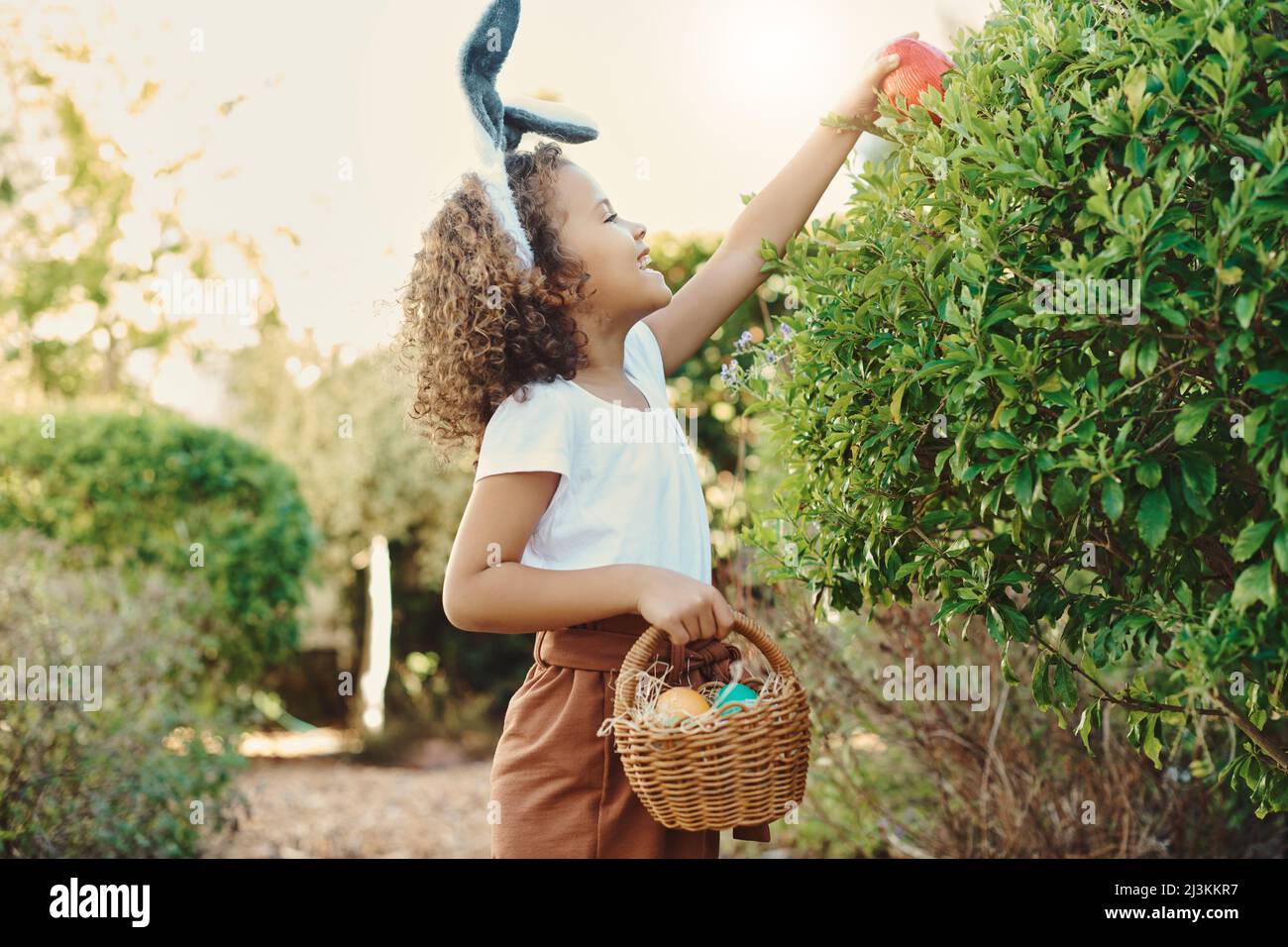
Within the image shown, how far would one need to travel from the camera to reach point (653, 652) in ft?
6.64

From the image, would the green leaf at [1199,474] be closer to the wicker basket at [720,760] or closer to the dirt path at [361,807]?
the wicker basket at [720,760]

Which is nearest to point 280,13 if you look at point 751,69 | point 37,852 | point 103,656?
point 751,69

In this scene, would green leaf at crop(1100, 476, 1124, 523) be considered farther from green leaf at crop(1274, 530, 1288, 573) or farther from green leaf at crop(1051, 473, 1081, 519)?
green leaf at crop(1274, 530, 1288, 573)

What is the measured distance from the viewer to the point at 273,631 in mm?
6980

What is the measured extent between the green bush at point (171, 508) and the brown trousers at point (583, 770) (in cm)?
484

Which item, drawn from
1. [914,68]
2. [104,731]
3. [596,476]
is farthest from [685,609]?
[104,731]

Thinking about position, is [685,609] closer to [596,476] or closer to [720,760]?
[720,760]

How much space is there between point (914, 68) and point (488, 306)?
0.99m

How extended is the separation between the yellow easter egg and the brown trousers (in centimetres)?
15

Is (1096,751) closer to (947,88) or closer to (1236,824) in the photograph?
(1236,824)

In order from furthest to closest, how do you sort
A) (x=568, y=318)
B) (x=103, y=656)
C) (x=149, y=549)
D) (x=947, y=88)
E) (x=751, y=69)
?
1. (x=149, y=549)
2. (x=751, y=69)
3. (x=103, y=656)
4. (x=568, y=318)
5. (x=947, y=88)

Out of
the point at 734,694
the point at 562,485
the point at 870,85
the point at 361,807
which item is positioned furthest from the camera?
the point at 361,807

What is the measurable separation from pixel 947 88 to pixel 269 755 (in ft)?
23.7
